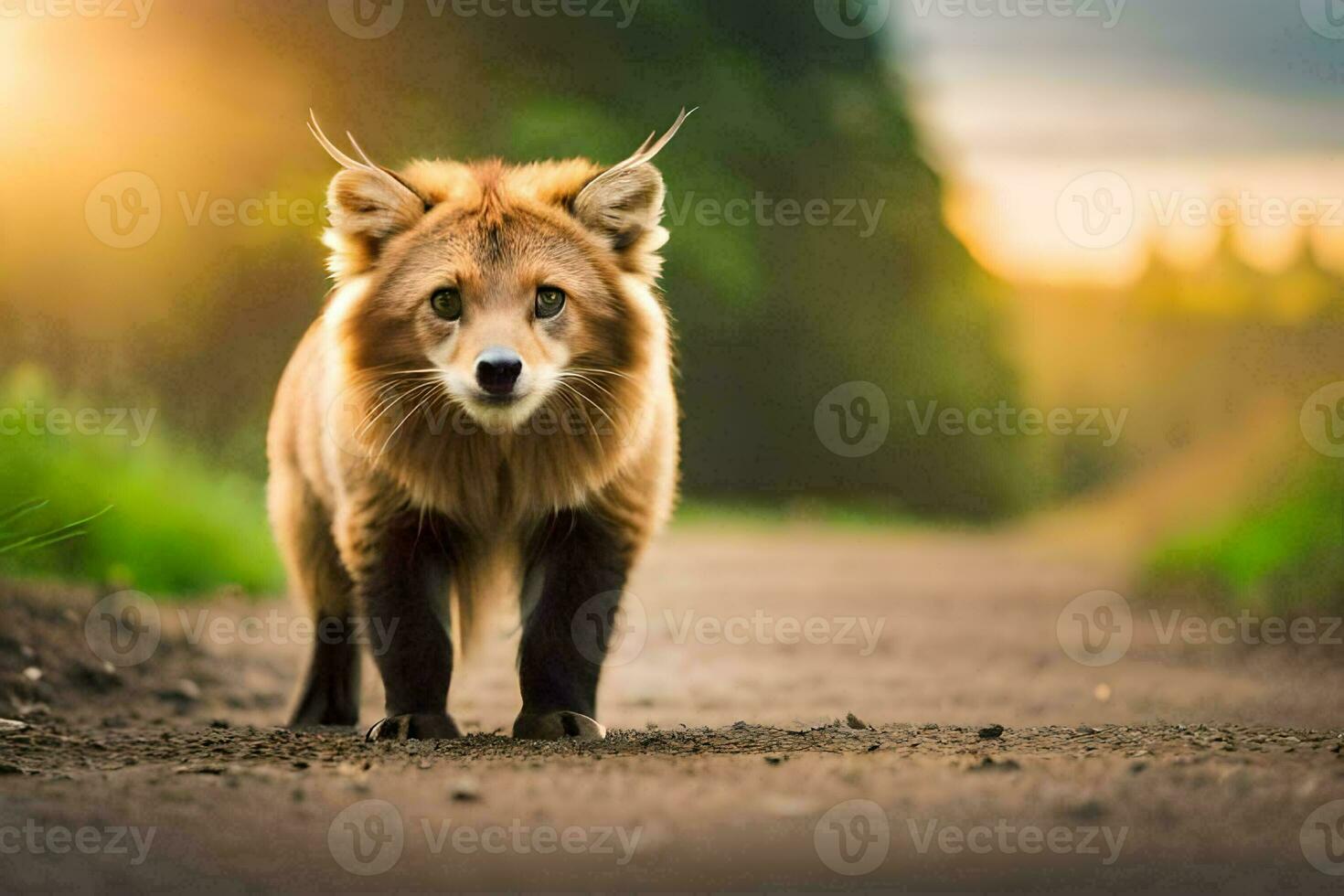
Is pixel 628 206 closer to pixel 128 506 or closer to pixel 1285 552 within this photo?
pixel 128 506

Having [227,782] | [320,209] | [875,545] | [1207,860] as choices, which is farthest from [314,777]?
[875,545]

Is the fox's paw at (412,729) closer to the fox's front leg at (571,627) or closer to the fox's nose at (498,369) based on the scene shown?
the fox's front leg at (571,627)

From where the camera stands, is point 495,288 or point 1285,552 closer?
point 495,288

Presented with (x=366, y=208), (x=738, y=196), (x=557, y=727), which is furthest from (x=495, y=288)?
(x=738, y=196)

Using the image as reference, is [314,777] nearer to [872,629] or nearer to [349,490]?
[349,490]

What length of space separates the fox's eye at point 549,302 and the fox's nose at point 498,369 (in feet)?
1.15

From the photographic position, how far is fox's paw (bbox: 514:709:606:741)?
5004mm

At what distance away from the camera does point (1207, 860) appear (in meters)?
3.19

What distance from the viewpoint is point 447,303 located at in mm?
4891

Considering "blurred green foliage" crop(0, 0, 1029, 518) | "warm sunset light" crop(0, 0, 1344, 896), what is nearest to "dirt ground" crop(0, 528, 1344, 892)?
"warm sunset light" crop(0, 0, 1344, 896)

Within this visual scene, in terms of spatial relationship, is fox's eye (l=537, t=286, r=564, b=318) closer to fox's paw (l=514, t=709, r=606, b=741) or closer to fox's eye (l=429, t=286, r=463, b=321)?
fox's eye (l=429, t=286, r=463, b=321)

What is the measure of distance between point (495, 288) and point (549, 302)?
0.66ft

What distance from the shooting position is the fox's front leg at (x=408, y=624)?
5.06 meters

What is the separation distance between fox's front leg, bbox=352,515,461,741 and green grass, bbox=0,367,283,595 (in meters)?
2.46
